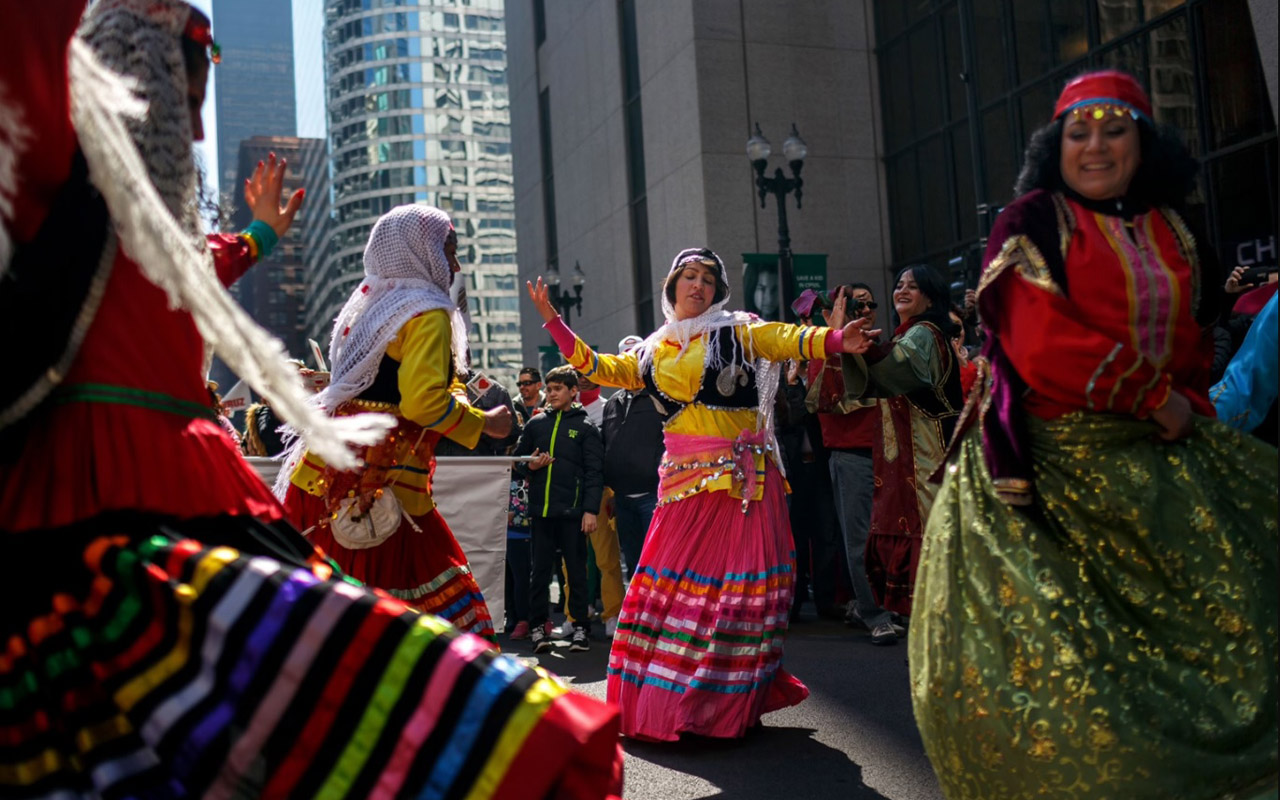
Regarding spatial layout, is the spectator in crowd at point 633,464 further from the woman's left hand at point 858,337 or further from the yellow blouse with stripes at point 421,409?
the yellow blouse with stripes at point 421,409

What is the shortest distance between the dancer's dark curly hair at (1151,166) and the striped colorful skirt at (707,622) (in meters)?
2.47

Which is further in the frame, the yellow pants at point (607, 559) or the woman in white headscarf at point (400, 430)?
the yellow pants at point (607, 559)

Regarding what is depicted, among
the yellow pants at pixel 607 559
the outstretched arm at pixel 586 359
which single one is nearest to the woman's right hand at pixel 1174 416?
the outstretched arm at pixel 586 359

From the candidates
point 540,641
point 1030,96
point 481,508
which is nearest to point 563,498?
point 540,641

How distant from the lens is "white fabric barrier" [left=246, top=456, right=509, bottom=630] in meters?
7.61

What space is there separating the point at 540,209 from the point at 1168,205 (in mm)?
29148

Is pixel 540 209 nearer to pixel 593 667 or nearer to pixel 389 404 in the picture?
pixel 593 667

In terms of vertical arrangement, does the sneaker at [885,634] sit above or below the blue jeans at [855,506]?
below

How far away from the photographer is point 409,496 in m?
4.54

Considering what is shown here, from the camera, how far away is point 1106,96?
3.48 meters

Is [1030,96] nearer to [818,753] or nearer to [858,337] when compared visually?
[858,337]

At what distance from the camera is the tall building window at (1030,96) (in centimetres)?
1405

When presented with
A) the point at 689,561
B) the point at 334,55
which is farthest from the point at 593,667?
the point at 334,55

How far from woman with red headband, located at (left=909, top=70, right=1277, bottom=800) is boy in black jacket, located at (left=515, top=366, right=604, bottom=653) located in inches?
228
